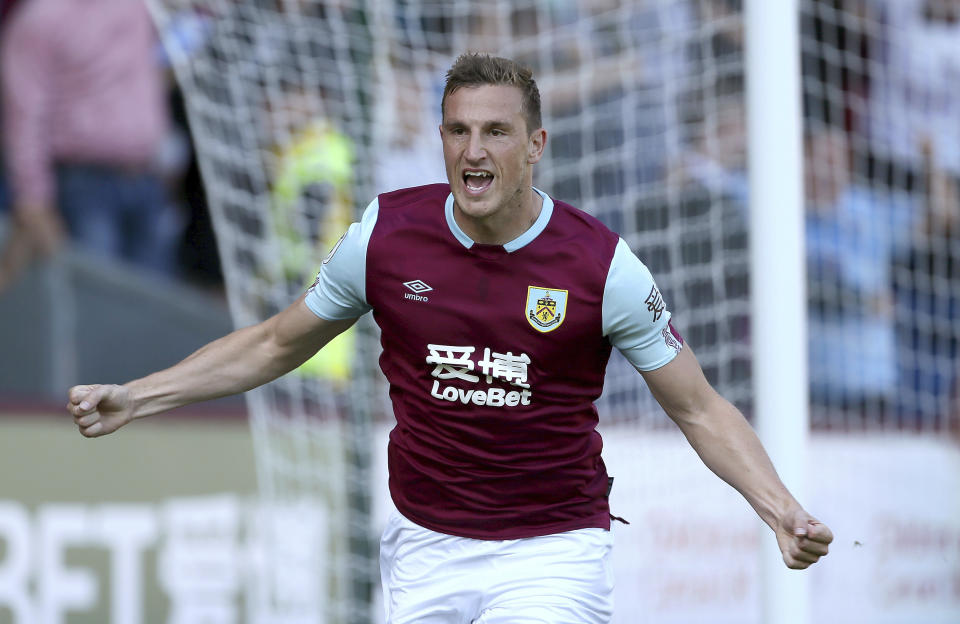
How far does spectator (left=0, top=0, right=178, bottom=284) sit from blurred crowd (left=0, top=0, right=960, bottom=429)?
0.03ft

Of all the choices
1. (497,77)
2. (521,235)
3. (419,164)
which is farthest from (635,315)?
(419,164)

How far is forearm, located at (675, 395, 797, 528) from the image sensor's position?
12.0 ft

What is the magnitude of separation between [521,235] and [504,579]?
0.94m

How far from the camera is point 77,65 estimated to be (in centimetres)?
730

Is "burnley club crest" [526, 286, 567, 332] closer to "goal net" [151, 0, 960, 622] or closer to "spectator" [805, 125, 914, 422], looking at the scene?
"goal net" [151, 0, 960, 622]

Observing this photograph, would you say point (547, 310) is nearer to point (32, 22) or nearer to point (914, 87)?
point (32, 22)

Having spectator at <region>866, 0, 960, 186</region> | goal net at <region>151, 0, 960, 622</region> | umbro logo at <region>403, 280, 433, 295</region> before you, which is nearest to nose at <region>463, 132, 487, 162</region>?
umbro logo at <region>403, 280, 433, 295</region>

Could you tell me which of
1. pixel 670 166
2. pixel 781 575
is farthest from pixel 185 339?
pixel 781 575

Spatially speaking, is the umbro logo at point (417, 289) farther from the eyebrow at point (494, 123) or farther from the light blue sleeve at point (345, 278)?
the eyebrow at point (494, 123)

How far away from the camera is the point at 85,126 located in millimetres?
7312

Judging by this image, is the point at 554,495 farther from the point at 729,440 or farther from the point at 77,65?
the point at 77,65

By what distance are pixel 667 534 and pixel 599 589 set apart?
11.4 ft

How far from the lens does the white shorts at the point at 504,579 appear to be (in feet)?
12.4

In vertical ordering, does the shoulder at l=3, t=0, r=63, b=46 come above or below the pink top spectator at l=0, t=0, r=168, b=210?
above
